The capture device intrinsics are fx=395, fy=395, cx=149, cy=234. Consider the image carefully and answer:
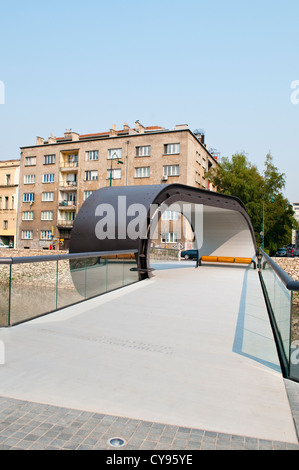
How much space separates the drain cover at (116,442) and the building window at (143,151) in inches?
1696

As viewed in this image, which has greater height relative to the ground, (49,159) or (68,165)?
(49,159)

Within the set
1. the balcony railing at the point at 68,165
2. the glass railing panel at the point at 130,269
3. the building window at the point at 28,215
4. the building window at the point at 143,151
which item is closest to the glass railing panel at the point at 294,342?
the glass railing panel at the point at 130,269

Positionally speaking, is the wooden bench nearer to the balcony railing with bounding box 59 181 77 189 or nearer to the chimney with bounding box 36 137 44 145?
the balcony railing with bounding box 59 181 77 189

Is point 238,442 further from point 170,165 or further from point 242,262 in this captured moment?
point 170,165

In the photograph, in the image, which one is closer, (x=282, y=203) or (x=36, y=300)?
(x=36, y=300)

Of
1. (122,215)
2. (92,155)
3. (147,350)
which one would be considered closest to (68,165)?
(92,155)

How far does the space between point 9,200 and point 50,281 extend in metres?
49.3

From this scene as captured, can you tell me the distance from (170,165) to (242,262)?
78.5ft

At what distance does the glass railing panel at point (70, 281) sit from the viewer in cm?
818

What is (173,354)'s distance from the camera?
212 inches

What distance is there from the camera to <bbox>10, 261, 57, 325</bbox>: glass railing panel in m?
6.92

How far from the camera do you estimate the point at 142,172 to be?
149ft

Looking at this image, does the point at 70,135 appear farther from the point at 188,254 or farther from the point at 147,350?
the point at 147,350
